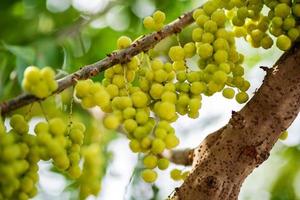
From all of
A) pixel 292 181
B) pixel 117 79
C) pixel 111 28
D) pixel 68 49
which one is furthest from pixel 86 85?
pixel 292 181

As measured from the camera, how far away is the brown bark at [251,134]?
56.5 inches

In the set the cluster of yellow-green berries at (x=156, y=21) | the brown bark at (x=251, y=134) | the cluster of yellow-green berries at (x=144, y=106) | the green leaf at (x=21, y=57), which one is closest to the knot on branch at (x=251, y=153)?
the brown bark at (x=251, y=134)

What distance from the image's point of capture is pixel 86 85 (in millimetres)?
1225

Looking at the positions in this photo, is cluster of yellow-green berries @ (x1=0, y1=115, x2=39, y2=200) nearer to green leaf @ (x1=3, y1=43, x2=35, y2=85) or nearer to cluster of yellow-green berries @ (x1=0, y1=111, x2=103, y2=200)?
cluster of yellow-green berries @ (x1=0, y1=111, x2=103, y2=200)

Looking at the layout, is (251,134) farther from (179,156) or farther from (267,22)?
(179,156)

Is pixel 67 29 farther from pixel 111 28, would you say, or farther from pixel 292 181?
pixel 292 181

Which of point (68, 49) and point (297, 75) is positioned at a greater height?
point (68, 49)

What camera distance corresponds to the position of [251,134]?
1454mm

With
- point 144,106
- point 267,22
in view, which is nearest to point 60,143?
point 144,106

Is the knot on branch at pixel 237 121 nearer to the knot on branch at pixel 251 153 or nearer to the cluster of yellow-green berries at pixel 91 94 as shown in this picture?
the knot on branch at pixel 251 153

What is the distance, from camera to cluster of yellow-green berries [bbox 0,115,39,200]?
3.70 ft

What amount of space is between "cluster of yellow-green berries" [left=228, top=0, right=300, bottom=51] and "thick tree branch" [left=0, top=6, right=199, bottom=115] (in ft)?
0.43

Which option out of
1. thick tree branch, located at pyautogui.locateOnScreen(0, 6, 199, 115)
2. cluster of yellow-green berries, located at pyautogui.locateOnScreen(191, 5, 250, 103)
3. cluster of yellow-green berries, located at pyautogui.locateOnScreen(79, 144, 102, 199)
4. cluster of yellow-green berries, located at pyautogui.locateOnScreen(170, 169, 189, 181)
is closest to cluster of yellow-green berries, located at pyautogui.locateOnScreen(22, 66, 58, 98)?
thick tree branch, located at pyautogui.locateOnScreen(0, 6, 199, 115)

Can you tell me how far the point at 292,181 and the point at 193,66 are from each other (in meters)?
0.62
